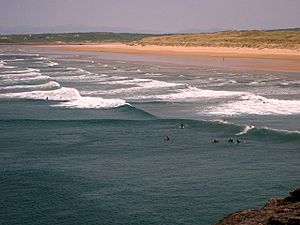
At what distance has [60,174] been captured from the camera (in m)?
17.8

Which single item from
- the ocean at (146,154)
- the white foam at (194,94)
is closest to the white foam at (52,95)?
the ocean at (146,154)

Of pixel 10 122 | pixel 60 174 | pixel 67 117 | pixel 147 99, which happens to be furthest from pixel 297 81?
pixel 60 174

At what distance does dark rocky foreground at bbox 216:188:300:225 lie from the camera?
7.92 metres

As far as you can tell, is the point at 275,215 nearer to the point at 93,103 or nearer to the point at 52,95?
the point at 93,103

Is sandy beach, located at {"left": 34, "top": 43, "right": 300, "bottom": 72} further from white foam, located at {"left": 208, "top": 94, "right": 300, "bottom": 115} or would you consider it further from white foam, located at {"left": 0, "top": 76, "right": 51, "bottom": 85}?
white foam, located at {"left": 0, "top": 76, "right": 51, "bottom": 85}

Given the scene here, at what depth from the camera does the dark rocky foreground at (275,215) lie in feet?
26.0

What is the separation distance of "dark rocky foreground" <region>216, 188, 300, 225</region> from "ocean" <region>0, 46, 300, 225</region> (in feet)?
13.1

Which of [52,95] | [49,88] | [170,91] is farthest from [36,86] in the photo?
[170,91]

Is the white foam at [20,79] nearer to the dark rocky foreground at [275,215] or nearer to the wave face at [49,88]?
the wave face at [49,88]

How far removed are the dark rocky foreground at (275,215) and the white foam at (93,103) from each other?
23501mm

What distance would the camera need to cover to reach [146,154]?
20.2 metres

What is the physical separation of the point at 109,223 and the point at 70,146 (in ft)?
29.9

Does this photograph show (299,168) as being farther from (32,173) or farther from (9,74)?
(9,74)

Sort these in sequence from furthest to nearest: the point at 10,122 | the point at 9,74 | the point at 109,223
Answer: the point at 9,74 → the point at 10,122 → the point at 109,223
